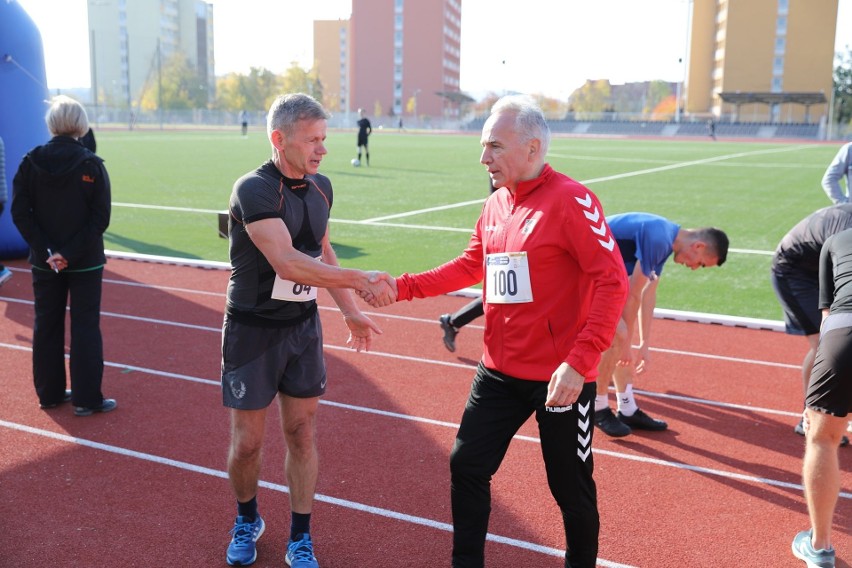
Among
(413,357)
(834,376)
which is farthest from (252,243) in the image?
(413,357)

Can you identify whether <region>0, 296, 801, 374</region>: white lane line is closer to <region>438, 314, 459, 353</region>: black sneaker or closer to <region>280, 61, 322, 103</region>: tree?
<region>438, 314, 459, 353</region>: black sneaker

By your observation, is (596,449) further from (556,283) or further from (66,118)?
(66,118)

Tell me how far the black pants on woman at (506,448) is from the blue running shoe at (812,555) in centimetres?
122

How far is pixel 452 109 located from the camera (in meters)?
137

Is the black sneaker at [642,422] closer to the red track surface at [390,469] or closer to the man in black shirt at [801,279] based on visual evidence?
the red track surface at [390,469]

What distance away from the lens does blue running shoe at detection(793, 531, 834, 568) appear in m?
3.89

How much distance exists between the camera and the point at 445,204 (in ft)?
61.4

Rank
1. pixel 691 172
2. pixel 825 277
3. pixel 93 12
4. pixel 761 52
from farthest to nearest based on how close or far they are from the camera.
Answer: pixel 93 12 → pixel 761 52 → pixel 691 172 → pixel 825 277

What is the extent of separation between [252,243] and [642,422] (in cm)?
336

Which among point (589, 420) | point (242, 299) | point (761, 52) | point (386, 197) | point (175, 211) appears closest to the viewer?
point (589, 420)

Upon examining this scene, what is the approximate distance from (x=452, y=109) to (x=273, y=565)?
136 metres

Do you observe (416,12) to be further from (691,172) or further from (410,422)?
(410,422)

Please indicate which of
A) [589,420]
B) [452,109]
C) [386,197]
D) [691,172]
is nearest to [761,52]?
[452,109]

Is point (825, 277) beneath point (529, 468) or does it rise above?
above
